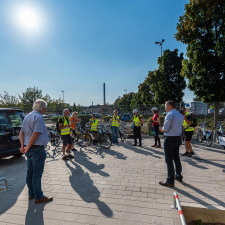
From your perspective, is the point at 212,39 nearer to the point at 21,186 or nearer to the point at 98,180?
the point at 98,180

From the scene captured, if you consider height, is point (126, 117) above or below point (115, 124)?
above

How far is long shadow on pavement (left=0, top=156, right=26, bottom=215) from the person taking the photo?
3.19 m

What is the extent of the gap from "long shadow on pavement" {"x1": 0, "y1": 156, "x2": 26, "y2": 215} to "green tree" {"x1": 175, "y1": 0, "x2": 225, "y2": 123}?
9.81 metres

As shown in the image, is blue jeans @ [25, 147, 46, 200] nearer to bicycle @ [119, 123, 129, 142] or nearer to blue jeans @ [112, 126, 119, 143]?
blue jeans @ [112, 126, 119, 143]

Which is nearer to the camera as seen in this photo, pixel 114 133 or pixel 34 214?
pixel 34 214

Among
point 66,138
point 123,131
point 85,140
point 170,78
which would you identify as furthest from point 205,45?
point 170,78

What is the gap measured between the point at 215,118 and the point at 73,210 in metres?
9.23

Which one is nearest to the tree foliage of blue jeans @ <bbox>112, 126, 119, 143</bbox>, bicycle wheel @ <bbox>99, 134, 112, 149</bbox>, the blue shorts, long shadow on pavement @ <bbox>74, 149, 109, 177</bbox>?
blue jeans @ <bbox>112, 126, 119, 143</bbox>

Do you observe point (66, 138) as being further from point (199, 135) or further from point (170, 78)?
point (170, 78)

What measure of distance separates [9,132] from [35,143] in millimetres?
3536

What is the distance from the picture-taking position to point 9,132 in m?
5.70

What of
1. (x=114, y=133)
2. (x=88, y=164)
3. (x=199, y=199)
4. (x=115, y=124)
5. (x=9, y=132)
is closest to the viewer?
(x=199, y=199)

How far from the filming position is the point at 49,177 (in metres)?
4.41

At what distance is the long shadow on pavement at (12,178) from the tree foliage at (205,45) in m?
11.4
